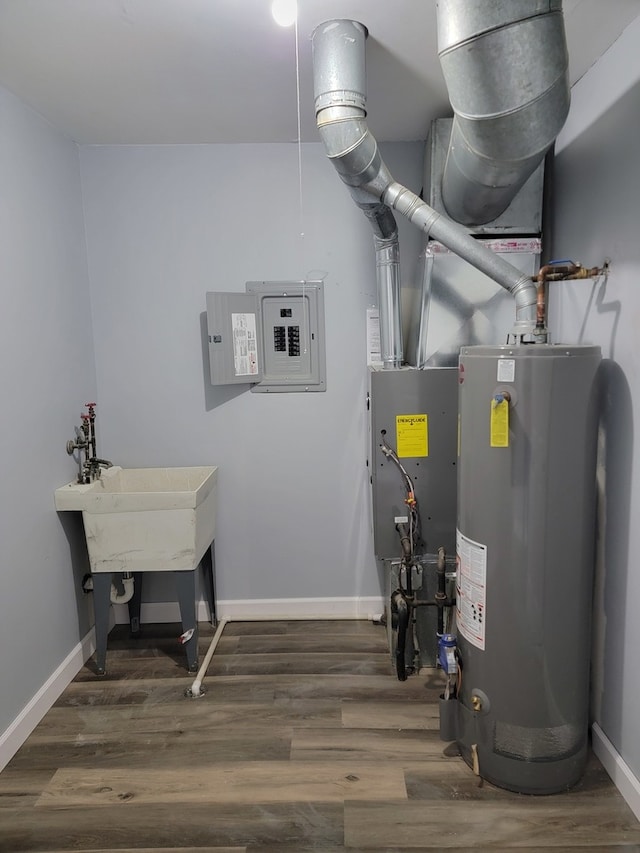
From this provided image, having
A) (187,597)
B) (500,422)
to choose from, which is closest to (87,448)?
(187,597)

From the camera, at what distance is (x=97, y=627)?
2.22m

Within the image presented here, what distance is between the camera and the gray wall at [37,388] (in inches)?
73.0

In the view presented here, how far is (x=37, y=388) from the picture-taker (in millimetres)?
2047

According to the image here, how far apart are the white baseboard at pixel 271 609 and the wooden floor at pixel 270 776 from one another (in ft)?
1.21

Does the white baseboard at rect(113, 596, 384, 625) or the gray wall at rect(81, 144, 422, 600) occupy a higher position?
the gray wall at rect(81, 144, 422, 600)

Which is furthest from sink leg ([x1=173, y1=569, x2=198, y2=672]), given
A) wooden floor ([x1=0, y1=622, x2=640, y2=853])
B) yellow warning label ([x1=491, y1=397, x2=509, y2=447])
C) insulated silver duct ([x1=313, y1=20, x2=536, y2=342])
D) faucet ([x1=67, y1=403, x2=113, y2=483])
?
insulated silver duct ([x1=313, y1=20, x2=536, y2=342])

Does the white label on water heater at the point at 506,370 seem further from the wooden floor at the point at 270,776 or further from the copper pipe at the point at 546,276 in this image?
the wooden floor at the point at 270,776

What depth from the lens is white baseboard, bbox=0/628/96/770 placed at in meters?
1.80

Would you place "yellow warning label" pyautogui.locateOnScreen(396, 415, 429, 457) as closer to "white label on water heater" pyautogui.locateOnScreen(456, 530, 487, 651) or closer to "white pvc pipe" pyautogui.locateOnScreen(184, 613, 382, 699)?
"white label on water heater" pyautogui.locateOnScreen(456, 530, 487, 651)

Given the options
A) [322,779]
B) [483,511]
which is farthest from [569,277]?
[322,779]

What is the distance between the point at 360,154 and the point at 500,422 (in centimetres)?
103

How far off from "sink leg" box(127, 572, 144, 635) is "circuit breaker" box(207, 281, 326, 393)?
1.13m

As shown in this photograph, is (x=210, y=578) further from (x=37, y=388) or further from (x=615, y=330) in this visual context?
(x=615, y=330)

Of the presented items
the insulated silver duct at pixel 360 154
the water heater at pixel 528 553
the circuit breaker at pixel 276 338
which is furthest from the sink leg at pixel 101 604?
the insulated silver duct at pixel 360 154
